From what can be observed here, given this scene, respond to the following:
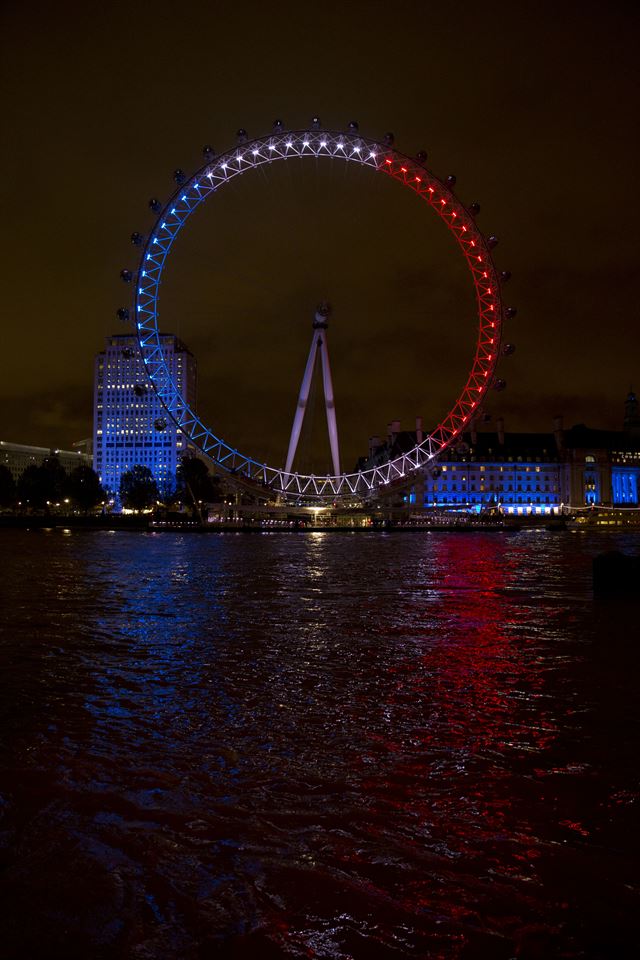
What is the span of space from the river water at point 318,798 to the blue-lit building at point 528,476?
15020cm

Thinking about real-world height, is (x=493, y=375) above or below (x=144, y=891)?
above

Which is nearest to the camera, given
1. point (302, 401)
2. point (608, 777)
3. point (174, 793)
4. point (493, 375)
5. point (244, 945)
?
point (244, 945)

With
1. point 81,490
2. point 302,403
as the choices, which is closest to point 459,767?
point 302,403

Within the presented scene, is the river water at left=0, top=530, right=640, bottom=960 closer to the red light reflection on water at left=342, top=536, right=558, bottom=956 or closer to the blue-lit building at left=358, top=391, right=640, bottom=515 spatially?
the red light reflection on water at left=342, top=536, right=558, bottom=956

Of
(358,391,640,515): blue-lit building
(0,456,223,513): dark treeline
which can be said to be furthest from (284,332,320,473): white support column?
(358,391,640,515): blue-lit building

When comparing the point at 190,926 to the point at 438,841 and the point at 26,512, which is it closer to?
the point at 438,841

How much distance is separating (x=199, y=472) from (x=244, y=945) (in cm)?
16610

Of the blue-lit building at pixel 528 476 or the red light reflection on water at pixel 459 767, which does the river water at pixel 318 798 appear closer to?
the red light reflection on water at pixel 459 767

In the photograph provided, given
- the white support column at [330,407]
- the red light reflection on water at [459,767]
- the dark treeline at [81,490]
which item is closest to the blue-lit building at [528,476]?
the dark treeline at [81,490]

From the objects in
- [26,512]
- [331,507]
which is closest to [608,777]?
[331,507]

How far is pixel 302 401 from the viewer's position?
76.8 meters

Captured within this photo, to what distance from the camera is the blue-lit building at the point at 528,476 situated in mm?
164875

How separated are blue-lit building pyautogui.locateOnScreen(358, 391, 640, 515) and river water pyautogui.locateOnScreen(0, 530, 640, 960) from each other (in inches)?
5913

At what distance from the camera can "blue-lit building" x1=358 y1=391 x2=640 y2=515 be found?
165 meters
